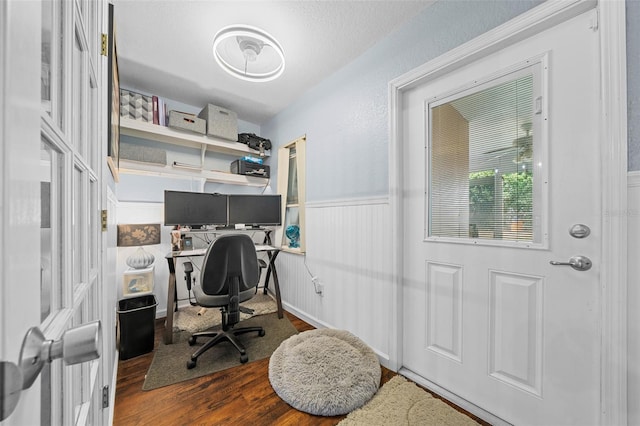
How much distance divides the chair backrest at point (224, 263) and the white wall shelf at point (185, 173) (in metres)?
1.32

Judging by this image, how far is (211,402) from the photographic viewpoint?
1431mm

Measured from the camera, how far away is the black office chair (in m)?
1.75

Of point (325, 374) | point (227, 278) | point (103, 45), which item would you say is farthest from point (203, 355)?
point (103, 45)

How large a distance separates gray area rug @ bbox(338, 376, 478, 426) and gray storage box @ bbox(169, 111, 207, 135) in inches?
109

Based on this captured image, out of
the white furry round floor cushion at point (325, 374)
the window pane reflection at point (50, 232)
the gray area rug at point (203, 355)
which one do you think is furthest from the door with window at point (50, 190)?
the white furry round floor cushion at point (325, 374)

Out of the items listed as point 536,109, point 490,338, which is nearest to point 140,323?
point 490,338

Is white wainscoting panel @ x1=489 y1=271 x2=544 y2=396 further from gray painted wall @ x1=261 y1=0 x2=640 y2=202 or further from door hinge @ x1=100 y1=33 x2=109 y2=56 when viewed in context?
door hinge @ x1=100 y1=33 x2=109 y2=56

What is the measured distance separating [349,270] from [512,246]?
1.14m

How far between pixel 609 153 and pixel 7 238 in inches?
64.8

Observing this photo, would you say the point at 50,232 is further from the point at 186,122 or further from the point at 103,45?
the point at 186,122

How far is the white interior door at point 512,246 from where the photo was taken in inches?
42.9

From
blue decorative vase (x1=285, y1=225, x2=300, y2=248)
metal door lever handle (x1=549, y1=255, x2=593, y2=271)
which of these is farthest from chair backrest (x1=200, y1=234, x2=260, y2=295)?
metal door lever handle (x1=549, y1=255, x2=593, y2=271)

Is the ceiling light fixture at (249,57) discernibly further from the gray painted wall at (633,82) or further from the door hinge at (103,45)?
the gray painted wall at (633,82)

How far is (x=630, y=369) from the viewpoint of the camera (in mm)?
949
